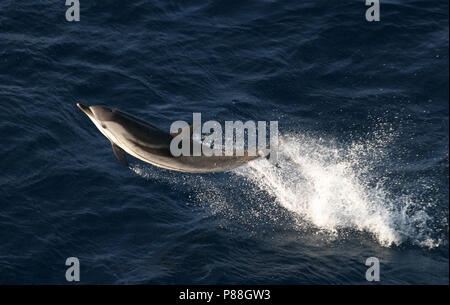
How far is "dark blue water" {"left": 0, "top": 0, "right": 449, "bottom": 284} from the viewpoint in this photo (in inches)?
976

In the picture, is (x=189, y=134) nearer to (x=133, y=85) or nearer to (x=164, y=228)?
(x=164, y=228)

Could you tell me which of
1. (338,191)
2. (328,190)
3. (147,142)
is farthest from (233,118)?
(147,142)

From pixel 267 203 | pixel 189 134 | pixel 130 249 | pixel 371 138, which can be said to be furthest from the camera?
pixel 371 138

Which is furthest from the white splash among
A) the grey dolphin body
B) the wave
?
the grey dolphin body

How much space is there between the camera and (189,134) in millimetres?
21703

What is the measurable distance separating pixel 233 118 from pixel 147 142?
981 centimetres

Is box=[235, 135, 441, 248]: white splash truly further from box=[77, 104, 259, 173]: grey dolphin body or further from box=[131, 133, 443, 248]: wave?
box=[77, 104, 259, 173]: grey dolphin body

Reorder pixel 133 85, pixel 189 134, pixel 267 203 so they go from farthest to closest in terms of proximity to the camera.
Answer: pixel 133 85, pixel 267 203, pixel 189 134

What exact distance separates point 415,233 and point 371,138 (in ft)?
17.5

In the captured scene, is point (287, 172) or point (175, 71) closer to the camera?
point (287, 172)

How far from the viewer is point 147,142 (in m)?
21.5

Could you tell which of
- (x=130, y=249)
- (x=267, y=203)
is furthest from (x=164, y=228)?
(x=267, y=203)
